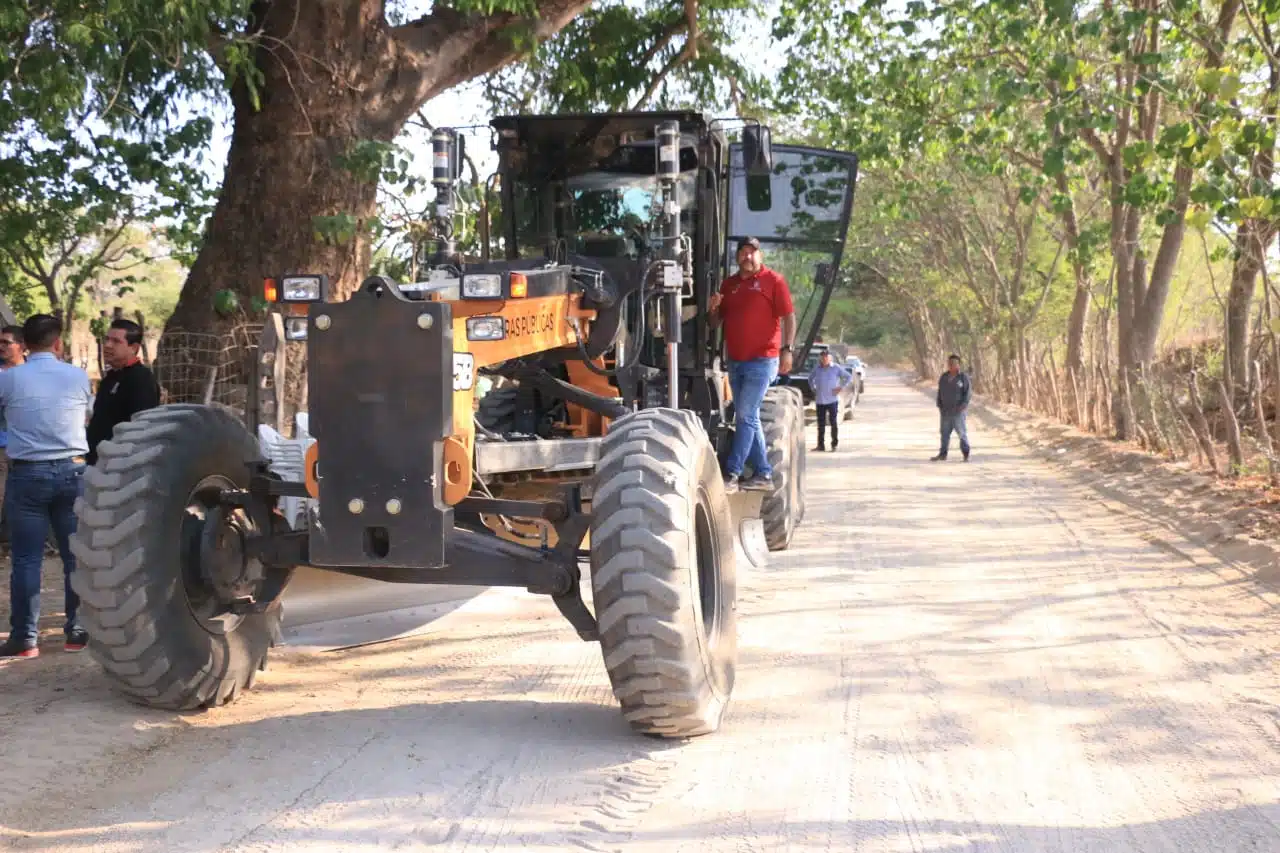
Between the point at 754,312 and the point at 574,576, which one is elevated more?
the point at 754,312

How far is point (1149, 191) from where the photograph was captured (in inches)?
552

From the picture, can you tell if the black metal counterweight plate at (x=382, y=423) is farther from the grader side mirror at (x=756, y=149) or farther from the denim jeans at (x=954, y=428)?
the denim jeans at (x=954, y=428)

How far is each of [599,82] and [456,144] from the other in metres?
9.32

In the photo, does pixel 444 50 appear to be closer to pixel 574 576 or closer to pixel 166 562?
pixel 166 562

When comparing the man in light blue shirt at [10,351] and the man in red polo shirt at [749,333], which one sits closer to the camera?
the man in light blue shirt at [10,351]

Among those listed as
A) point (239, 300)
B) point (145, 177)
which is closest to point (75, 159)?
point (145, 177)

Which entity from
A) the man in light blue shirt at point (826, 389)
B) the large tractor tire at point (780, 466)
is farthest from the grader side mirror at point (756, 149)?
the man in light blue shirt at point (826, 389)

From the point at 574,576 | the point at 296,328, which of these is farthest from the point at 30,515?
the point at 574,576

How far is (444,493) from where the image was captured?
561cm

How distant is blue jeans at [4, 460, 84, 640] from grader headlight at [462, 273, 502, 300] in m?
2.92

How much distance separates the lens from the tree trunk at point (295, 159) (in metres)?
12.4

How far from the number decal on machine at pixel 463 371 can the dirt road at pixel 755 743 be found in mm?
1523

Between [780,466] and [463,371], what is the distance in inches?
195

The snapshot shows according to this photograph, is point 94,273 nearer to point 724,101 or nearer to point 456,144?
point 724,101
